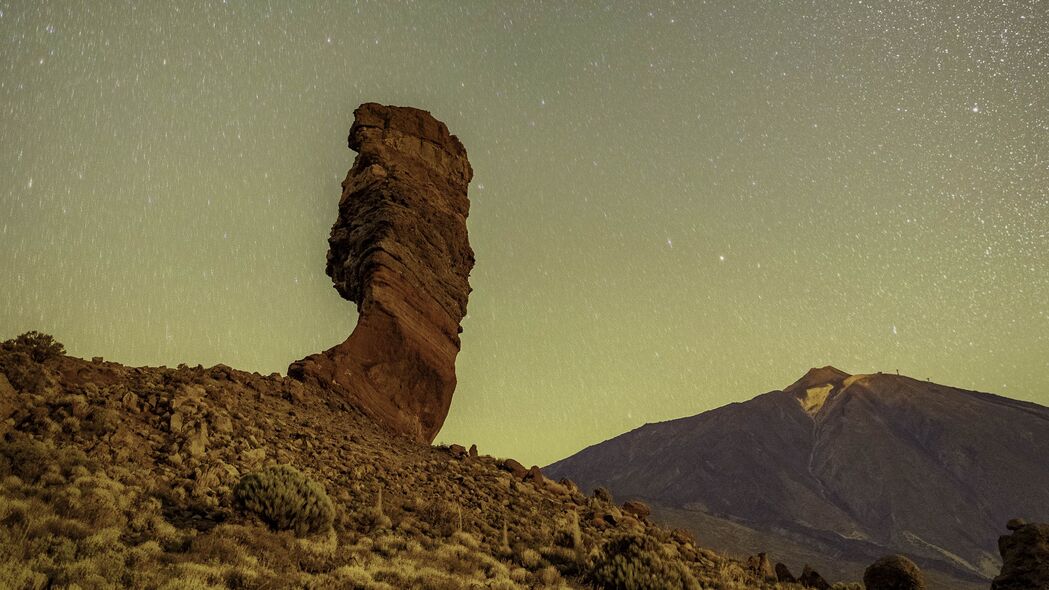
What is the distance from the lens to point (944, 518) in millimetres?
132625

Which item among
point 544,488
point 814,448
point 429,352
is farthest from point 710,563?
point 814,448

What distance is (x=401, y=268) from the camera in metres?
27.2

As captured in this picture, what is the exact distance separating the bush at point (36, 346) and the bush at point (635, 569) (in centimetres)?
1547

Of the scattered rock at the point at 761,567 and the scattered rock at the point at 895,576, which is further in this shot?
the scattered rock at the point at 895,576

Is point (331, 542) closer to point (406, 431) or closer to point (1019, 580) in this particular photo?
point (406, 431)

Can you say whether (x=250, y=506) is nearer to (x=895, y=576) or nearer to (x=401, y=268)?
(x=401, y=268)

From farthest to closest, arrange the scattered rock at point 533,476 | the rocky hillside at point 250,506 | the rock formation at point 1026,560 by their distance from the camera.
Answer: the rock formation at point 1026,560
the scattered rock at point 533,476
the rocky hillside at point 250,506

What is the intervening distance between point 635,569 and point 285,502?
7439 millimetres

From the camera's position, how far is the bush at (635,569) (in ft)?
40.7

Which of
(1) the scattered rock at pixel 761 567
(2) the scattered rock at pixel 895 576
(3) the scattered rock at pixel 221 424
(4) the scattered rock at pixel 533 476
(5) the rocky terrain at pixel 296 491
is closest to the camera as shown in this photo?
(5) the rocky terrain at pixel 296 491

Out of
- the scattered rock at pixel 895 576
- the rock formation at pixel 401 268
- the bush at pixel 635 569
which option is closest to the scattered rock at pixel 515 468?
the rock formation at pixel 401 268

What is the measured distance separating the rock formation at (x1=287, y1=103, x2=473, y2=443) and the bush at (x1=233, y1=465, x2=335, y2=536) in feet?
33.9

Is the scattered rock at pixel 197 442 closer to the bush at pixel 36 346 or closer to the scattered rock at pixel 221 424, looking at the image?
the scattered rock at pixel 221 424

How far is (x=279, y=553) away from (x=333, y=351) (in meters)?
14.7
